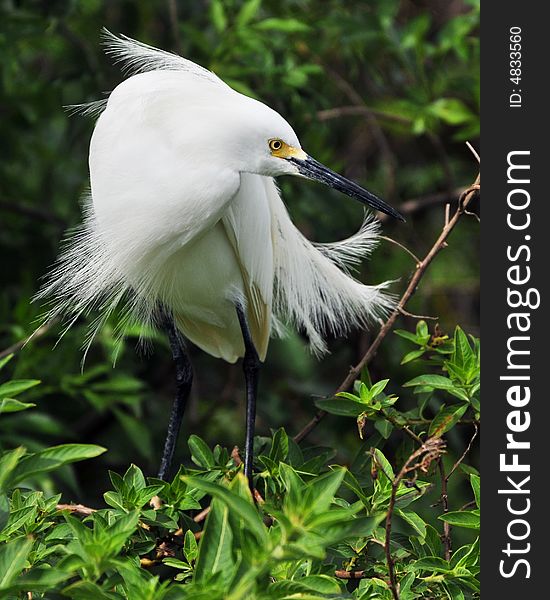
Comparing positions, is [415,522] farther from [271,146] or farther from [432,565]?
[271,146]

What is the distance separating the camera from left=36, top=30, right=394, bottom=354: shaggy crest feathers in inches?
70.4

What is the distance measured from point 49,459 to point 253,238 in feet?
2.78

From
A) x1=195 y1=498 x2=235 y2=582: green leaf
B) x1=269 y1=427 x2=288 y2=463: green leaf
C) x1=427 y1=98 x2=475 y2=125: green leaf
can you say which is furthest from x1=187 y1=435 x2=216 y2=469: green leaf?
x1=427 y1=98 x2=475 y2=125: green leaf

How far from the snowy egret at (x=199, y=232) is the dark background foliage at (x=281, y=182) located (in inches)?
15.0

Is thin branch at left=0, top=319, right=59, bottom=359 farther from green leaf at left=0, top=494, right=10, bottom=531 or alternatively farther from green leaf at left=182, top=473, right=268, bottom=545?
green leaf at left=182, top=473, right=268, bottom=545

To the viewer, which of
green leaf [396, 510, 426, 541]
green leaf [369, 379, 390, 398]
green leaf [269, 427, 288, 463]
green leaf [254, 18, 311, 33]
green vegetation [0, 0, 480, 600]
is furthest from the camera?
green leaf [254, 18, 311, 33]

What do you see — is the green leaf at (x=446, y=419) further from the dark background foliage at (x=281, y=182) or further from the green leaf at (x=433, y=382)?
the dark background foliage at (x=281, y=182)

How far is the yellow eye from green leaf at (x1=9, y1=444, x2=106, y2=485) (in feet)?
2.10

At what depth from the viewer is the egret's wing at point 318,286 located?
6.63 feet

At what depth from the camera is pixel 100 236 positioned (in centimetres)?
173

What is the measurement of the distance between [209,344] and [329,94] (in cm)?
135

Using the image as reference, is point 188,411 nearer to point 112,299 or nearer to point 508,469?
point 112,299

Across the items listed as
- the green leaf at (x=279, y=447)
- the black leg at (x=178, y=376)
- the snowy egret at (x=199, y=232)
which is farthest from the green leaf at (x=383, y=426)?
the black leg at (x=178, y=376)

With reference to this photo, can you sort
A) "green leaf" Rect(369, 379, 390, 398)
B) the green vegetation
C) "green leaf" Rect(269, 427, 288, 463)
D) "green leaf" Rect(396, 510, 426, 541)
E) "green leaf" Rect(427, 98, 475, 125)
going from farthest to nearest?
"green leaf" Rect(427, 98, 475, 125) < "green leaf" Rect(269, 427, 288, 463) < "green leaf" Rect(369, 379, 390, 398) < "green leaf" Rect(396, 510, 426, 541) < the green vegetation
